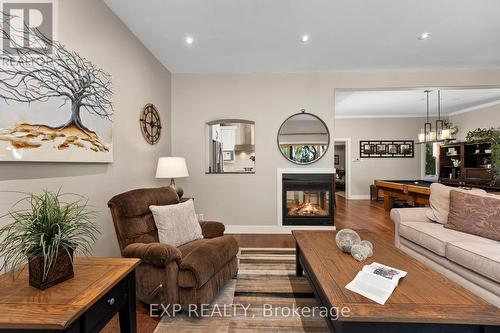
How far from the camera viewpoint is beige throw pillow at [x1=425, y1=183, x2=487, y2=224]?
258 centimetres

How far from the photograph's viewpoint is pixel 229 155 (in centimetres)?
412

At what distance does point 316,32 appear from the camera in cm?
270

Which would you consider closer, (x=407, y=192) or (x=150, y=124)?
(x=150, y=124)

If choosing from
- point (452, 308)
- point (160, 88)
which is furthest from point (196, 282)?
point (160, 88)

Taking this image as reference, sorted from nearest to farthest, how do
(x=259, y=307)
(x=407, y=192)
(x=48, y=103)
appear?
(x=48, y=103), (x=259, y=307), (x=407, y=192)

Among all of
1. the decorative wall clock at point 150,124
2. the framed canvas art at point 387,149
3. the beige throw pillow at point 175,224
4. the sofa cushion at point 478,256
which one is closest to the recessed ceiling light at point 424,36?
the sofa cushion at point 478,256

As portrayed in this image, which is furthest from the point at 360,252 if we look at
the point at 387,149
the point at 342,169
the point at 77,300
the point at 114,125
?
the point at 342,169

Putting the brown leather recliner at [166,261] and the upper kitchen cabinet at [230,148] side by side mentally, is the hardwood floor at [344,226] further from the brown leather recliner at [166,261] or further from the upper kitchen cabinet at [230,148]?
the upper kitchen cabinet at [230,148]

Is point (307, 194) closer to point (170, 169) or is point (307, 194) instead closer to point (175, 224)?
point (170, 169)

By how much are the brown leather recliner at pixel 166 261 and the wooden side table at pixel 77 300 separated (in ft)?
1.35

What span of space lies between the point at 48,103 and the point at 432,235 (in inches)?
132

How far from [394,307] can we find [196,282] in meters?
1.24

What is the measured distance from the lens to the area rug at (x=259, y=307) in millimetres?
1705

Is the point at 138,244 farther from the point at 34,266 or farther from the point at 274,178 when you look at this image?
the point at 274,178
